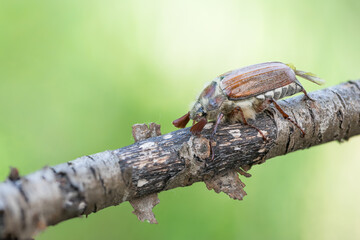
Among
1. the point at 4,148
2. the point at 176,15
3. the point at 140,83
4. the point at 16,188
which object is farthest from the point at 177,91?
the point at 16,188

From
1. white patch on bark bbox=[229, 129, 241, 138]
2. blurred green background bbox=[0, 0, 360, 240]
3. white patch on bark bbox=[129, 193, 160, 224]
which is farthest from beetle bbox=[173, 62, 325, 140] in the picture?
blurred green background bbox=[0, 0, 360, 240]

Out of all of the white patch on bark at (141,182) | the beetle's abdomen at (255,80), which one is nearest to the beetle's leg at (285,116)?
the beetle's abdomen at (255,80)

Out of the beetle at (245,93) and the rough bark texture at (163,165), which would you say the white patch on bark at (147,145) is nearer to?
the rough bark texture at (163,165)

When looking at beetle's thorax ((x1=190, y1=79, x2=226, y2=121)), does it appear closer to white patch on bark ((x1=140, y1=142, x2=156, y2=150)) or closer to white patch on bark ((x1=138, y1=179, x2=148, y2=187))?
white patch on bark ((x1=140, y1=142, x2=156, y2=150))

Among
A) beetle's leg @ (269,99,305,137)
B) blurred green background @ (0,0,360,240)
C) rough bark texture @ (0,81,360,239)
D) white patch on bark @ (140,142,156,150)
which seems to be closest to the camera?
rough bark texture @ (0,81,360,239)

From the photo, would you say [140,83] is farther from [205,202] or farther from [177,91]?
[205,202]

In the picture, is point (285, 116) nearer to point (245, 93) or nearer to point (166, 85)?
point (245, 93)
